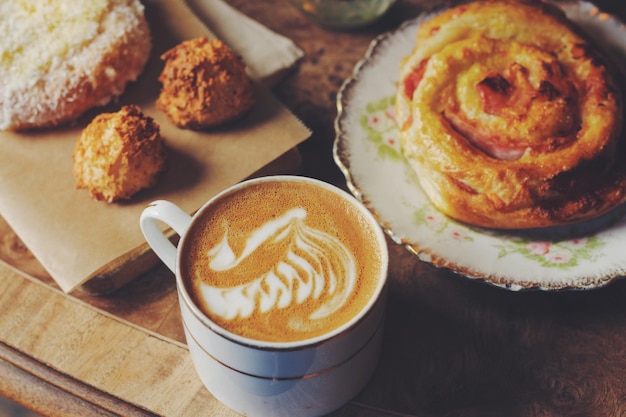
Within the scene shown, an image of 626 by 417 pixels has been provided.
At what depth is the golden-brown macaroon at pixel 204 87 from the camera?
1.32 meters

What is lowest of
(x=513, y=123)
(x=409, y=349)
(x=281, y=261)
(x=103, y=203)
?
(x=103, y=203)

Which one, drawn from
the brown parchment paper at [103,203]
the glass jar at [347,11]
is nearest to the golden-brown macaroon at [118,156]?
the brown parchment paper at [103,203]

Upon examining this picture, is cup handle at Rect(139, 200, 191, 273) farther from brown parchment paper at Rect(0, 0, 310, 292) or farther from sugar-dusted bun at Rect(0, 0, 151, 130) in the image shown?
sugar-dusted bun at Rect(0, 0, 151, 130)

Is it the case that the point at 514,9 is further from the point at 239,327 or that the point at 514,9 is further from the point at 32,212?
the point at 32,212

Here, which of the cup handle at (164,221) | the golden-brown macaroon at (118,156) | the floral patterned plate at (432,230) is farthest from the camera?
the golden-brown macaroon at (118,156)

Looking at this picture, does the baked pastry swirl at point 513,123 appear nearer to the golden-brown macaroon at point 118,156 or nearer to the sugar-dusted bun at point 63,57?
the golden-brown macaroon at point 118,156

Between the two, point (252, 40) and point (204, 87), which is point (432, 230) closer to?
point (204, 87)

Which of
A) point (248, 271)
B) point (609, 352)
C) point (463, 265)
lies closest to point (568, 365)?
point (609, 352)

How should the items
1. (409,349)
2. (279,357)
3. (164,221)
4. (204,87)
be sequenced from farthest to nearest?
(204,87) < (409,349) < (164,221) < (279,357)

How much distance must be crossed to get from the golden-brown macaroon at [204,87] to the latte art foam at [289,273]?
416mm

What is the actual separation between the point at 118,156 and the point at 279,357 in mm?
552

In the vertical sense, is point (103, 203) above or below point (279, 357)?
below

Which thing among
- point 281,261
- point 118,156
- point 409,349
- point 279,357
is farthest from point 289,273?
point 118,156

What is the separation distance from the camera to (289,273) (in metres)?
0.94
